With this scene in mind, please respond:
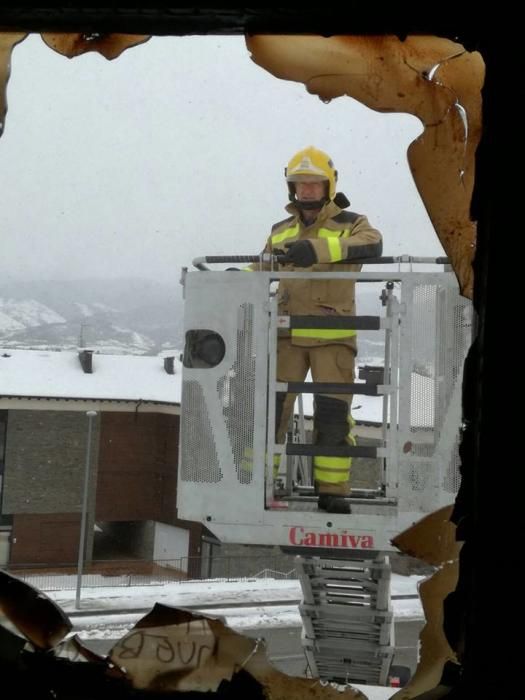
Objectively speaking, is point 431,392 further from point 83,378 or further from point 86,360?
point 86,360

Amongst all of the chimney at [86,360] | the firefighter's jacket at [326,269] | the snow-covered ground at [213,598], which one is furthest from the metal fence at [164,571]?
the firefighter's jacket at [326,269]

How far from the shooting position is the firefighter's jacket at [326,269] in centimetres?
387

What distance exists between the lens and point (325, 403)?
3930 millimetres

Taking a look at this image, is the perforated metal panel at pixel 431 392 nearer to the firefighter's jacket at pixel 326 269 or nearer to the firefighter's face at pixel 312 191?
the firefighter's jacket at pixel 326 269

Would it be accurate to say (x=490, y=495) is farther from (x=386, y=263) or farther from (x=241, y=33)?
(x=386, y=263)

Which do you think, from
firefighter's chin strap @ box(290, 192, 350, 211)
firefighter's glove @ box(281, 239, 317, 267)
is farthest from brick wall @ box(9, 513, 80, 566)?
firefighter's glove @ box(281, 239, 317, 267)

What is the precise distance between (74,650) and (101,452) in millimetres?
17025

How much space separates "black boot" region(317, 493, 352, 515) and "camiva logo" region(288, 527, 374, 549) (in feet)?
0.33

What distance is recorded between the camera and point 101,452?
18.0 meters

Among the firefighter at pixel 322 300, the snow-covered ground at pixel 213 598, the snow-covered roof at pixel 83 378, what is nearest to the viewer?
the firefighter at pixel 322 300

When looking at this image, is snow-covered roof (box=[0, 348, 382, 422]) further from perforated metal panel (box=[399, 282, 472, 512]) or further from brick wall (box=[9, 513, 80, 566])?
perforated metal panel (box=[399, 282, 472, 512])

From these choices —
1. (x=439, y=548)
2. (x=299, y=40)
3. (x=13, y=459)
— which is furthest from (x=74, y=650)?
(x=13, y=459)

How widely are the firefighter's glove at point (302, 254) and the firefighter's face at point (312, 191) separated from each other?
422mm

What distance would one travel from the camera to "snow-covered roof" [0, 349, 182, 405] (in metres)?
15.3
